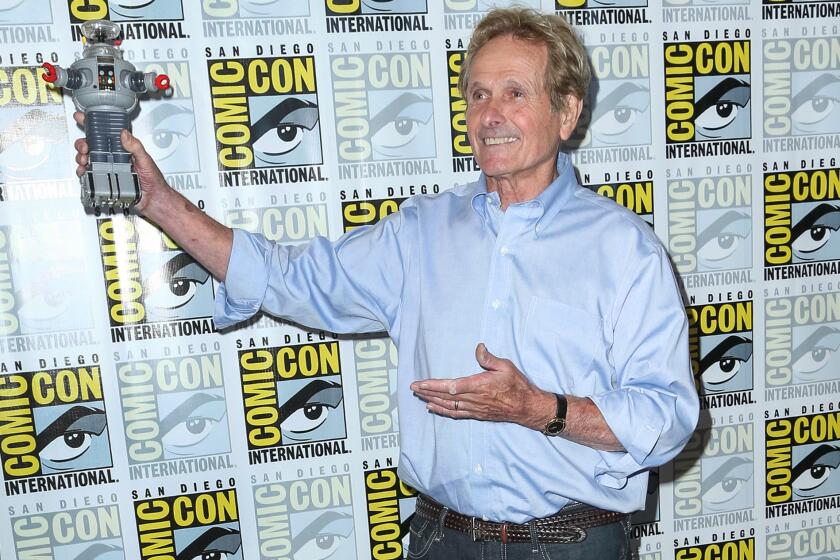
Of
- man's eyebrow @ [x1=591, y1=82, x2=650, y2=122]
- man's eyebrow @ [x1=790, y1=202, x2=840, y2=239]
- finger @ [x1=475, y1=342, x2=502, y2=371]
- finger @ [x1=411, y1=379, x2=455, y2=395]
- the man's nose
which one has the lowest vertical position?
finger @ [x1=411, y1=379, x2=455, y2=395]

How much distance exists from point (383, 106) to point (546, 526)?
101 centimetres

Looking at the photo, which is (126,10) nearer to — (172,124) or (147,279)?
(172,124)

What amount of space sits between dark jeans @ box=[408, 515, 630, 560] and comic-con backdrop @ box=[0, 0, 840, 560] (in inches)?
20.1

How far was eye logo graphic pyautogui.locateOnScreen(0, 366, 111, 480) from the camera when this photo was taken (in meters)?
1.73

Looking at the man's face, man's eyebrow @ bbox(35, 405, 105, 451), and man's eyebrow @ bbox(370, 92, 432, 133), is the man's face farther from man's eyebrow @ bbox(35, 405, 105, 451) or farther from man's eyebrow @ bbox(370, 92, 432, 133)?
man's eyebrow @ bbox(35, 405, 105, 451)

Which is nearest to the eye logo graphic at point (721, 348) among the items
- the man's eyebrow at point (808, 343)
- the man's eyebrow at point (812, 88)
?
the man's eyebrow at point (808, 343)

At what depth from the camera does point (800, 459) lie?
212 cm

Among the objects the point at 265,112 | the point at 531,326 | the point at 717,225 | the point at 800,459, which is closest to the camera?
the point at 531,326

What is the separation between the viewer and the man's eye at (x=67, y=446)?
1.75m

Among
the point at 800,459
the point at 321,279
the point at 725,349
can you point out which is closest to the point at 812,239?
the point at 725,349

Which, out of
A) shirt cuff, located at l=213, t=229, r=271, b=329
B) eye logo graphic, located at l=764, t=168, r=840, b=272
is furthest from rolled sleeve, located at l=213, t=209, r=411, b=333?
eye logo graphic, located at l=764, t=168, r=840, b=272

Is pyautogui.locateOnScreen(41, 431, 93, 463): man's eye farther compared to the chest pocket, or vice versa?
pyautogui.locateOnScreen(41, 431, 93, 463): man's eye

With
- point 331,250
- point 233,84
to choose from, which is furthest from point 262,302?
point 233,84

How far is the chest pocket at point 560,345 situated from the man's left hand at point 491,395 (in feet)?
0.38
